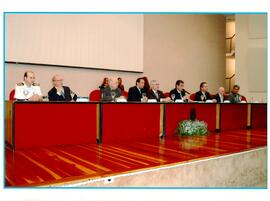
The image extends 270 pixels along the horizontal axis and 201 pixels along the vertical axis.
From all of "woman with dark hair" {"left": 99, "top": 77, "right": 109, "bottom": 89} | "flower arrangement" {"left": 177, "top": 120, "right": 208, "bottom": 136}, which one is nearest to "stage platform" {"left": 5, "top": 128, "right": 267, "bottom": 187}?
"flower arrangement" {"left": 177, "top": 120, "right": 208, "bottom": 136}

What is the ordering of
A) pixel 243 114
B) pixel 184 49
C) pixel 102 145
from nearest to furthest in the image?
pixel 102 145
pixel 243 114
pixel 184 49

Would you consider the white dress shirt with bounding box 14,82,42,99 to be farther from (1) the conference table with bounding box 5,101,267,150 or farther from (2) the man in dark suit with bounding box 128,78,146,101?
(2) the man in dark suit with bounding box 128,78,146,101

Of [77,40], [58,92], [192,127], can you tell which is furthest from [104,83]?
[192,127]

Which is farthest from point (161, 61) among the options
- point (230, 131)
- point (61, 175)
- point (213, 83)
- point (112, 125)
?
point (61, 175)

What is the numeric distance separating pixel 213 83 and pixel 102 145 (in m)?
6.29

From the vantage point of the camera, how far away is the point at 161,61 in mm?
7590

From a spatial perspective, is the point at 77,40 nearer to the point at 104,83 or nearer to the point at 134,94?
the point at 104,83

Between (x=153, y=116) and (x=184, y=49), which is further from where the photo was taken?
(x=184, y=49)

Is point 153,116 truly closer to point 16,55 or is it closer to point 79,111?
point 79,111

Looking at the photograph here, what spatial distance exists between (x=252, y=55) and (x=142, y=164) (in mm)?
6682

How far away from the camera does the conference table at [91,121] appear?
3314 mm

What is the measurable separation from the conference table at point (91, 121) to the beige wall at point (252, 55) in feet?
12.1

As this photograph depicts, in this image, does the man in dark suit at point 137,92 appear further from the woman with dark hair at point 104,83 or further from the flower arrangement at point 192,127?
the woman with dark hair at point 104,83

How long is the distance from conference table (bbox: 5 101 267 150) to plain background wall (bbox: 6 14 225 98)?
2.32m
